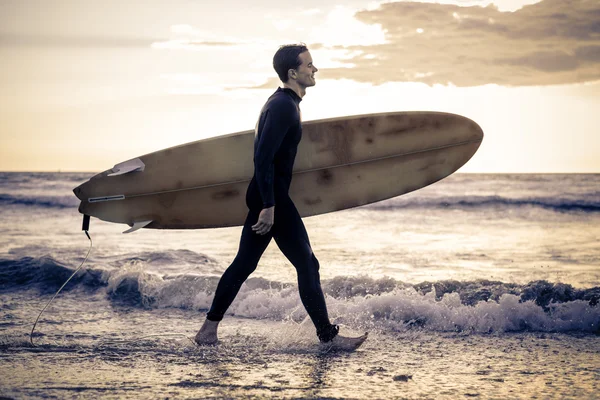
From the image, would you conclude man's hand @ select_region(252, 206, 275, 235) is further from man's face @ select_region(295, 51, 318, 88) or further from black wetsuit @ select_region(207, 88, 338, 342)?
man's face @ select_region(295, 51, 318, 88)

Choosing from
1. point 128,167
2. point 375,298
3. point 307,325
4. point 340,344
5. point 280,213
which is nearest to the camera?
point 280,213

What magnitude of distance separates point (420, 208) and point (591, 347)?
1504 cm

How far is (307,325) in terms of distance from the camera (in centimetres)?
391

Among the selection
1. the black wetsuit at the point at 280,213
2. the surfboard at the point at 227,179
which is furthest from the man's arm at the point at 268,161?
the surfboard at the point at 227,179

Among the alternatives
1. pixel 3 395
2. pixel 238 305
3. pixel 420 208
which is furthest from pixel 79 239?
pixel 420 208

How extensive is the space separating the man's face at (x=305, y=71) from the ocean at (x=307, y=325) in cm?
149

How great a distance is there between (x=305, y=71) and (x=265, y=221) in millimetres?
867

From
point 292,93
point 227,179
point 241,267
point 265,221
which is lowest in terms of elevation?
point 241,267

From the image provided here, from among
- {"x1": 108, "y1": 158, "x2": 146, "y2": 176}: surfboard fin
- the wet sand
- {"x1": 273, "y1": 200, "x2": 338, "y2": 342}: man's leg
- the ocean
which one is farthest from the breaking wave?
{"x1": 108, "y1": 158, "x2": 146, "y2": 176}: surfboard fin

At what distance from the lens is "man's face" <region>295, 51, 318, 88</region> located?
3463 mm

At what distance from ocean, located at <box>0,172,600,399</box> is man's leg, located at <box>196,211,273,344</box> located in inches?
9.0

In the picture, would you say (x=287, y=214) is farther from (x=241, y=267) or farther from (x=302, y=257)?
(x=241, y=267)

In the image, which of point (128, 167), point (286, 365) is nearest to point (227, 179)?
point (128, 167)

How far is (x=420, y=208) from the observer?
18.7 metres
